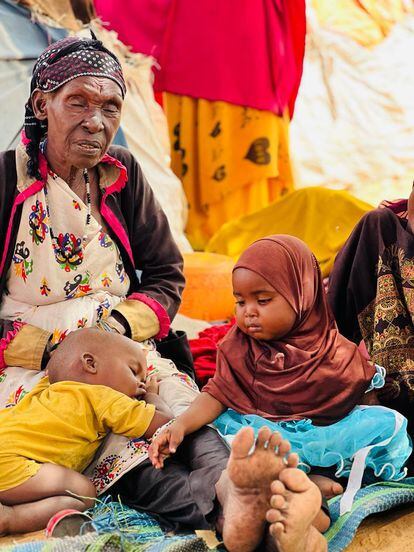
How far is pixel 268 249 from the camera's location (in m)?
2.81

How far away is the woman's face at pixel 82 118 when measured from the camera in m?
3.08

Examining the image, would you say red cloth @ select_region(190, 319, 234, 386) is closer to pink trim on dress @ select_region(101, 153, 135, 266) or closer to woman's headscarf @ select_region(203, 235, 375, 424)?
pink trim on dress @ select_region(101, 153, 135, 266)

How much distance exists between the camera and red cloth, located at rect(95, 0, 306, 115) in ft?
22.2

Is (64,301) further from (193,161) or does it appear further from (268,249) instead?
(193,161)

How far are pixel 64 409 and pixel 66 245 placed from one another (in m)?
0.68

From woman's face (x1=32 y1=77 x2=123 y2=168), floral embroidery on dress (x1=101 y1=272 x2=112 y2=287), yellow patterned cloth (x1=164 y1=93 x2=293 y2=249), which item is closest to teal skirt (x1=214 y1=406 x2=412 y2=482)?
floral embroidery on dress (x1=101 y1=272 x2=112 y2=287)

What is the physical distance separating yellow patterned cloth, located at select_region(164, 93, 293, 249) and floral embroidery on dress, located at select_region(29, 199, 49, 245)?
144 inches

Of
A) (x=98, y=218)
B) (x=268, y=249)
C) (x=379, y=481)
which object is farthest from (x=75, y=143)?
(x=379, y=481)

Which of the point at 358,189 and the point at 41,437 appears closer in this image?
the point at 41,437

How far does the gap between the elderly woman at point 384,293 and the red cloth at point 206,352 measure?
69cm

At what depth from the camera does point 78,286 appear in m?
3.20

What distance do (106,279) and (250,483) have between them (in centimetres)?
127

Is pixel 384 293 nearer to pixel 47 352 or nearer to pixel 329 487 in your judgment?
pixel 329 487

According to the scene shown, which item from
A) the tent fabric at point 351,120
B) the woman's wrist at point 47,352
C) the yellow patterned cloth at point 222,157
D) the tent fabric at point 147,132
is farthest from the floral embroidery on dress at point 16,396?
the tent fabric at point 351,120
